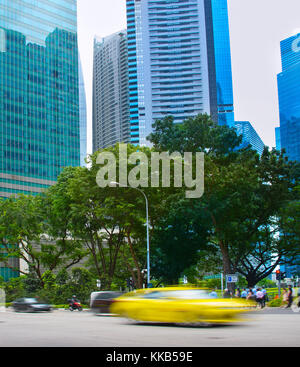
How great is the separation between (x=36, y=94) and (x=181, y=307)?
383ft

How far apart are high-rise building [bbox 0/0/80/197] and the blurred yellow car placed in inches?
3848

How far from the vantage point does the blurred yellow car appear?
1485cm

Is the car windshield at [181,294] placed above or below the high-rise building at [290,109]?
below

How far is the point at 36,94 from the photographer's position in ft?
409

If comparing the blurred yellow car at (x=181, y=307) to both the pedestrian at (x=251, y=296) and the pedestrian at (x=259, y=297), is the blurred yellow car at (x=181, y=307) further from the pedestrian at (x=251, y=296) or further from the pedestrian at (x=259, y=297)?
the pedestrian at (x=251, y=296)

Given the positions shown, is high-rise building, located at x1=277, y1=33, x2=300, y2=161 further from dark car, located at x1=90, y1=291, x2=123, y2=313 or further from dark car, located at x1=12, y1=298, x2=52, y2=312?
dark car, located at x1=90, y1=291, x2=123, y2=313

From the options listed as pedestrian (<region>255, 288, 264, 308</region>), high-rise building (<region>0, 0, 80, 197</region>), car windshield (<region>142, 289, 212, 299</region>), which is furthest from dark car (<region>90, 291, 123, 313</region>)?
high-rise building (<region>0, 0, 80, 197</region>)

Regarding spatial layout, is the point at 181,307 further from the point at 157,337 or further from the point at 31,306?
the point at 31,306

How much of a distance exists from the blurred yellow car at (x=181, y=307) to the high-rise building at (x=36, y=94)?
9774cm

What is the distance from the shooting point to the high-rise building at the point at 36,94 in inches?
4569

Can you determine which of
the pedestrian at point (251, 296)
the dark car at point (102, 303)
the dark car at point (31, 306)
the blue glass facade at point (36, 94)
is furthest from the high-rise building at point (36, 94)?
the dark car at point (102, 303)

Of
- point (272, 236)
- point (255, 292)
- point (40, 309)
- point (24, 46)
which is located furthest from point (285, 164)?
point (24, 46)
